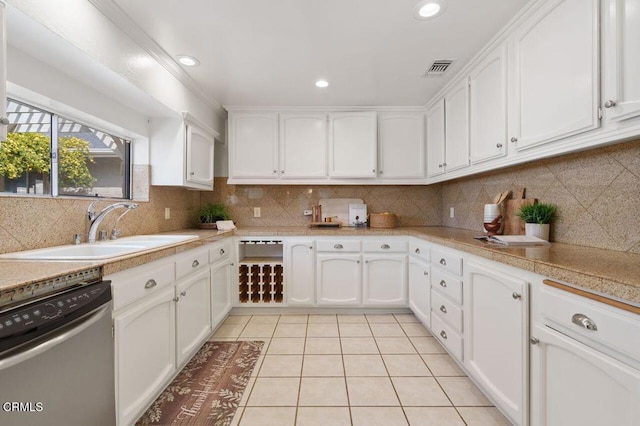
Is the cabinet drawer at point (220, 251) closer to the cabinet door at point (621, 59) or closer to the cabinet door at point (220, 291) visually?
the cabinet door at point (220, 291)

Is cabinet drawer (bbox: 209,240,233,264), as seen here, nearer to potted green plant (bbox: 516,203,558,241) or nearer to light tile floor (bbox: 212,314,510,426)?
light tile floor (bbox: 212,314,510,426)

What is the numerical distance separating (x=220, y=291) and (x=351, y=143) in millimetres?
2016

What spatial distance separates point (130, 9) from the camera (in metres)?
1.55

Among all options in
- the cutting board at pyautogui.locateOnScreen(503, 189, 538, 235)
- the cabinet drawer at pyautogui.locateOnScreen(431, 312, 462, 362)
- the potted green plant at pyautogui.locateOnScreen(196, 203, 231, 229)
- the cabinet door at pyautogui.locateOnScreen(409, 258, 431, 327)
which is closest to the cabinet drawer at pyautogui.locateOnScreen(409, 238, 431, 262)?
the cabinet door at pyautogui.locateOnScreen(409, 258, 431, 327)

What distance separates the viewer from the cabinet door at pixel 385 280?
279 cm

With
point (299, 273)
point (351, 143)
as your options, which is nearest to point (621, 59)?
point (351, 143)

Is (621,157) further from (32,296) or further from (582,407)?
(32,296)

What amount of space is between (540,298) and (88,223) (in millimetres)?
2527

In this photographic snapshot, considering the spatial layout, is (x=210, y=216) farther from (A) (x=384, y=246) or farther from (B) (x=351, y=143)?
(A) (x=384, y=246)

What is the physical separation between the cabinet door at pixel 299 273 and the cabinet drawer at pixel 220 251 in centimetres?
55

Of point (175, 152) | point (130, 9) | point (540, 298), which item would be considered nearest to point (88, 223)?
point (175, 152)

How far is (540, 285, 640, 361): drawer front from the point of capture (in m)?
0.80

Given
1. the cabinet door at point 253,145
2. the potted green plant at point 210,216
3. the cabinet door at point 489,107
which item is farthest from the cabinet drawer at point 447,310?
the potted green plant at point 210,216

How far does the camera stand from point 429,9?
1.58 meters
